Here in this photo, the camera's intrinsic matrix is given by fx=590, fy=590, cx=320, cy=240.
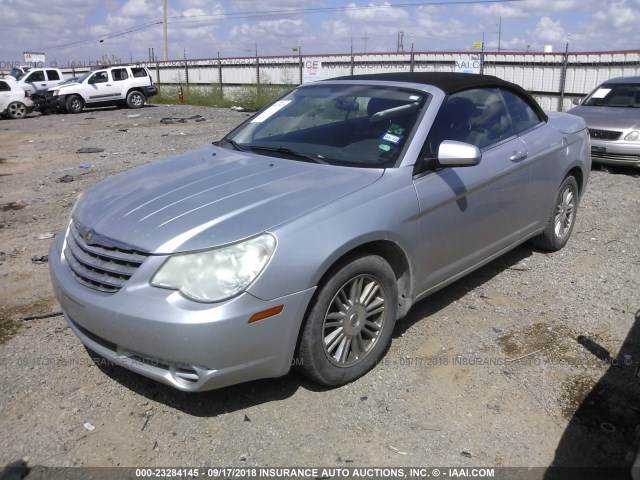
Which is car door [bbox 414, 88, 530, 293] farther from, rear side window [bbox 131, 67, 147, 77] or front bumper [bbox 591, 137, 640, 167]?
rear side window [bbox 131, 67, 147, 77]

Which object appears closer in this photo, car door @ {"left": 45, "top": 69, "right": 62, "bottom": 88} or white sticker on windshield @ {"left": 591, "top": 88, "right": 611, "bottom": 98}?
white sticker on windshield @ {"left": 591, "top": 88, "right": 611, "bottom": 98}

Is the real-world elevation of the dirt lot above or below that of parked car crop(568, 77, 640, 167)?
below

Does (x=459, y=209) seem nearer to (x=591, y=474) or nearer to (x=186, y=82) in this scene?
(x=591, y=474)

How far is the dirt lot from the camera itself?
2.85 m

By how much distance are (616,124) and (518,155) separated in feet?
19.9

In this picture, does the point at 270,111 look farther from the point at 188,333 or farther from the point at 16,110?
the point at 16,110

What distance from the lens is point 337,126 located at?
13.6 ft

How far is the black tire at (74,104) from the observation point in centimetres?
2323

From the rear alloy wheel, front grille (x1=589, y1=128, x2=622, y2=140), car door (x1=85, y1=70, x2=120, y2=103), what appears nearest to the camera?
front grille (x1=589, y1=128, x2=622, y2=140)

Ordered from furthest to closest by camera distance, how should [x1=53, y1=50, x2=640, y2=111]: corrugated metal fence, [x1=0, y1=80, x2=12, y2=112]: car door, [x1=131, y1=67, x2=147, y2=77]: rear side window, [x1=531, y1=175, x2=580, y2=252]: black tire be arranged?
[x1=131, y1=67, x2=147, y2=77]: rear side window < [x1=0, y1=80, x2=12, y2=112]: car door < [x1=53, y1=50, x2=640, y2=111]: corrugated metal fence < [x1=531, y1=175, x2=580, y2=252]: black tire

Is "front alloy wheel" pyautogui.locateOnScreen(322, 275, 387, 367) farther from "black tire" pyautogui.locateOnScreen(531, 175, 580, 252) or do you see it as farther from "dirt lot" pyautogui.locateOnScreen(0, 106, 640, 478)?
"black tire" pyautogui.locateOnScreen(531, 175, 580, 252)

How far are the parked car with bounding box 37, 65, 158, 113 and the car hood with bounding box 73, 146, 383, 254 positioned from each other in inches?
853

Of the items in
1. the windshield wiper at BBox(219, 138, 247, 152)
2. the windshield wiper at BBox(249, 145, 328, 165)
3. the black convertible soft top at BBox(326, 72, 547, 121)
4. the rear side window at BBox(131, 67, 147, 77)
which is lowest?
the rear side window at BBox(131, 67, 147, 77)

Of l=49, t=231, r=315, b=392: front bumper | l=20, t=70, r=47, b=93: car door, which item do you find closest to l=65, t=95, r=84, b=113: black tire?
l=20, t=70, r=47, b=93: car door
